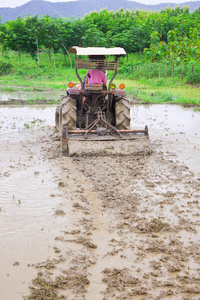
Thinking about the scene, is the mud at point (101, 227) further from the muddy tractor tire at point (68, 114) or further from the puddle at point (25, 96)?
the puddle at point (25, 96)

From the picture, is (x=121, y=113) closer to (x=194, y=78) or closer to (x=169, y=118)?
(x=169, y=118)

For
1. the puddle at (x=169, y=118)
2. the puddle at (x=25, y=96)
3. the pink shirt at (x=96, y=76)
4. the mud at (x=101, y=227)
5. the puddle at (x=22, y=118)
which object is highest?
the pink shirt at (x=96, y=76)

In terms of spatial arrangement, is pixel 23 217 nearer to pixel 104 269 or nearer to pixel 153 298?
pixel 104 269

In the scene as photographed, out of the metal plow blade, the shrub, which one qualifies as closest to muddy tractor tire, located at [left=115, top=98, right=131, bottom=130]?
the metal plow blade

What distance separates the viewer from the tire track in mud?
3074mm

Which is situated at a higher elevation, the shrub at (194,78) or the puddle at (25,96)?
the shrub at (194,78)

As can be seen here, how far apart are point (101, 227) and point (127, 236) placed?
0.36 meters

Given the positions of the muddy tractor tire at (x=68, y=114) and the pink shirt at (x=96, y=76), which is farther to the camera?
the muddy tractor tire at (x=68, y=114)

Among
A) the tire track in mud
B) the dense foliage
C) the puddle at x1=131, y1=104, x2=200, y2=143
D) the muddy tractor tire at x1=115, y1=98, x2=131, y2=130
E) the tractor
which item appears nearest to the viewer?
the tire track in mud

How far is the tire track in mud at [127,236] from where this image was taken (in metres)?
3.07

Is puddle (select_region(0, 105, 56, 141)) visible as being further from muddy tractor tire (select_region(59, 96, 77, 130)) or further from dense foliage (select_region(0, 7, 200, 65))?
dense foliage (select_region(0, 7, 200, 65))

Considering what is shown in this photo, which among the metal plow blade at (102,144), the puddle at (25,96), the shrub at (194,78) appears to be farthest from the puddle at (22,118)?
the shrub at (194,78)

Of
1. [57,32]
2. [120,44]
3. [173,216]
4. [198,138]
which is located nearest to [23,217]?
[173,216]

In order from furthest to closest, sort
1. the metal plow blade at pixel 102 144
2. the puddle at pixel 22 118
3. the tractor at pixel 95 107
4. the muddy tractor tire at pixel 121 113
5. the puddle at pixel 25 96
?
the puddle at pixel 25 96 < the puddle at pixel 22 118 < the muddy tractor tire at pixel 121 113 < the tractor at pixel 95 107 < the metal plow blade at pixel 102 144
